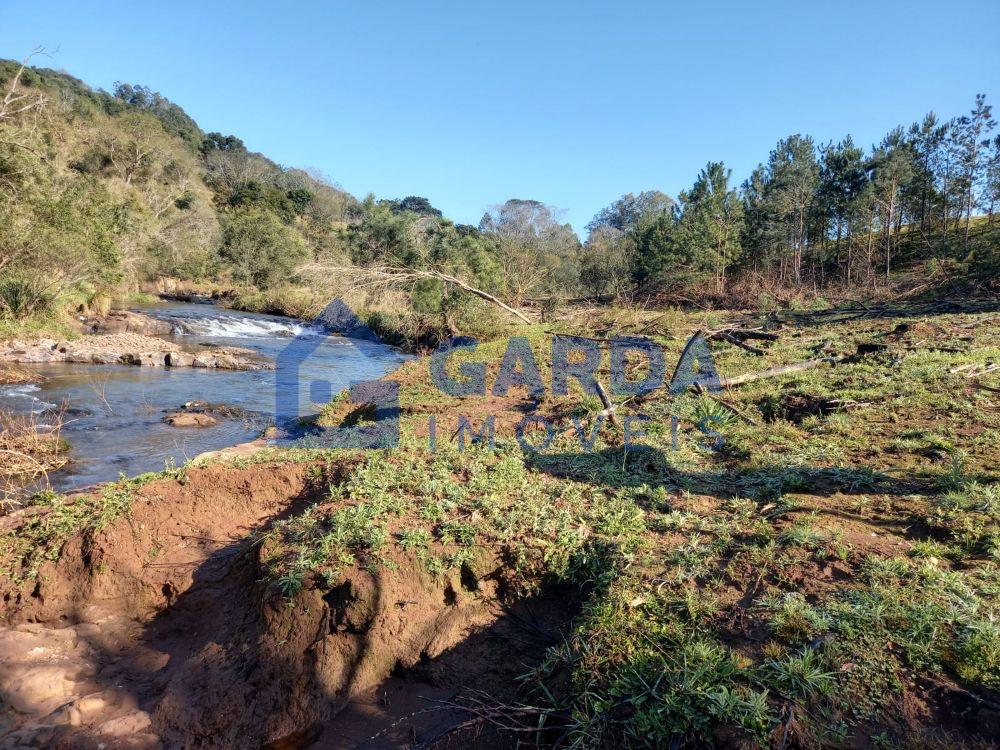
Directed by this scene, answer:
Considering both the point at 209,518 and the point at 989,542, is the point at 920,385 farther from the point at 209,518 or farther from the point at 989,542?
the point at 209,518

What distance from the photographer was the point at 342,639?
3221mm

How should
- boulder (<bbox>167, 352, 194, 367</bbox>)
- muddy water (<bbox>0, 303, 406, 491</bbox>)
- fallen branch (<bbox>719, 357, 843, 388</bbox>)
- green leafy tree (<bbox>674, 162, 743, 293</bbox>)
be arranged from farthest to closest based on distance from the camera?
green leafy tree (<bbox>674, 162, 743, 293</bbox>)
boulder (<bbox>167, 352, 194, 367</bbox>)
muddy water (<bbox>0, 303, 406, 491</bbox>)
fallen branch (<bbox>719, 357, 843, 388</bbox>)

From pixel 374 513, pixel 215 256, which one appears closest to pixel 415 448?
pixel 374 513

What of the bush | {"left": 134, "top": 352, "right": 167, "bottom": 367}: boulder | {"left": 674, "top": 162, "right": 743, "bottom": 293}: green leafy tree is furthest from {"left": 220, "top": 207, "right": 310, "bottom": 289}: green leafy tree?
{"left": 674, "top": 162, "right": 743, "bottom": 293}: green leafy tree

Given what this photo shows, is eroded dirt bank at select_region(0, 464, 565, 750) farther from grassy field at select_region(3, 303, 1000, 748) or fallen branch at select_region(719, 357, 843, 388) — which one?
fallen branch at select_region(719, 357, 843, 388)

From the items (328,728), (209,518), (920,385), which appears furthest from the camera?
(920,385)

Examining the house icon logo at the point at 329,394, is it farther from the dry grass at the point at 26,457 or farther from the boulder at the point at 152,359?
the boulder at the point at 152,359

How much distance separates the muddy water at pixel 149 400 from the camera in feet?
26.2

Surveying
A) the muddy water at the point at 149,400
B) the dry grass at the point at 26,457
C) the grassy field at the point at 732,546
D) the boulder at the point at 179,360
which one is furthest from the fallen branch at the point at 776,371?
the boulder at the point at 179,360

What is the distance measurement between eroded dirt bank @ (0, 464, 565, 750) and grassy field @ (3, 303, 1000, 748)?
21 centimetres

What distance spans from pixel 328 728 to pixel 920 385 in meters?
7.31

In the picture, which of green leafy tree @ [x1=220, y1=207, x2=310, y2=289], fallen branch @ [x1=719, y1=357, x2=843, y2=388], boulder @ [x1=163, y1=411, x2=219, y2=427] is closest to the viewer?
fallen branch @ [x1=719, y1=357, x2=843, y2=388]

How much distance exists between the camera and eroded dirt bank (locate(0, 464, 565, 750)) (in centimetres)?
295

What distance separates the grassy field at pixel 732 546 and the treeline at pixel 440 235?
7.42 meters
